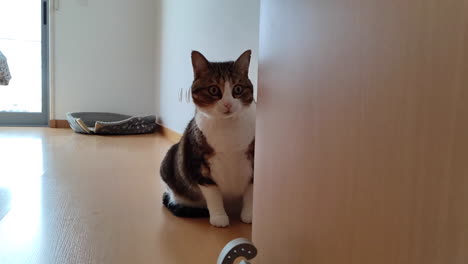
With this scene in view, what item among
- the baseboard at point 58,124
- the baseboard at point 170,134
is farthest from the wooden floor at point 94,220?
the baseboard at point 58,124

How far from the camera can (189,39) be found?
2.68 m

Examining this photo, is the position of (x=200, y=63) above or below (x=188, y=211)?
above

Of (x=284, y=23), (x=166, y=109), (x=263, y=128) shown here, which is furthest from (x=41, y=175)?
(x=166, y=109)

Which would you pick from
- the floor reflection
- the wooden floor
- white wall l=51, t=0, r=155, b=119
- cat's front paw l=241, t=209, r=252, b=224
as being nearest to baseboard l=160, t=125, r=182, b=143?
white wall l=51, t=0, r=155, b=119

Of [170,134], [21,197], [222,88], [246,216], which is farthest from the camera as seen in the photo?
[170,134]

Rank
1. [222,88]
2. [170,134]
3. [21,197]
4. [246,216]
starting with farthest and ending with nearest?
1. [170,134]
2. [21,197]
3. [246,216]
4. [222,88]

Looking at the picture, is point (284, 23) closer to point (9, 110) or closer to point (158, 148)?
point (158, 148)

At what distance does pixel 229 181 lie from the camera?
1.11 meters

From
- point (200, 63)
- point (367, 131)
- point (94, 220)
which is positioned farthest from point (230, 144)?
point (367, 131)

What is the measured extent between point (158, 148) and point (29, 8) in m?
2.71

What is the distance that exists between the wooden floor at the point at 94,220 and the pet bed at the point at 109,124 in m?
1.49

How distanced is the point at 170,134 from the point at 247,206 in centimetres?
230

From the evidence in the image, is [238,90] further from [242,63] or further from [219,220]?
[219,220]

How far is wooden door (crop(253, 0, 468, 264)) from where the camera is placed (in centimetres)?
26
